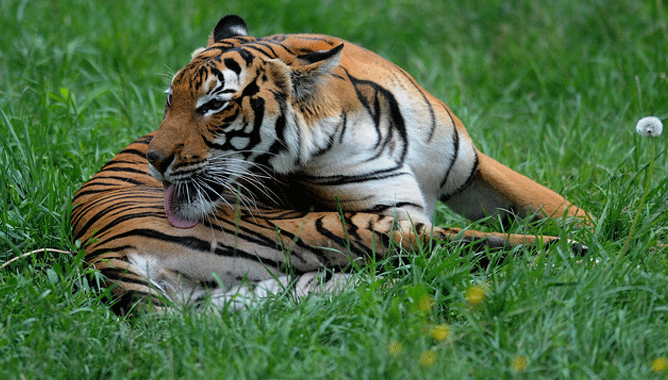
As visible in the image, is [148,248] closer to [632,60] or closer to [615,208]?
[615,208]

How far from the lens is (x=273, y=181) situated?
3436 millimetres

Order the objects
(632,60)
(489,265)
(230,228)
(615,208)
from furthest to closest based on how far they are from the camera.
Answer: (632,60), (615,208), (230,228), (489,265)

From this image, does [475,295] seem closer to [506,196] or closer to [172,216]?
[506,196]

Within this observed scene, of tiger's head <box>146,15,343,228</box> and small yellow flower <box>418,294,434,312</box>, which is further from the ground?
tiger's head <box>146,15,343,228</box>

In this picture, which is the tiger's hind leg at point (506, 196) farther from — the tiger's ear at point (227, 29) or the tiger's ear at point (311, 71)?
the tiger's ear at point (227, 29)

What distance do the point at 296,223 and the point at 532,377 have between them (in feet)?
4.21

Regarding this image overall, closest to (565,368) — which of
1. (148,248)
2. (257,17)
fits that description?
(148,248)

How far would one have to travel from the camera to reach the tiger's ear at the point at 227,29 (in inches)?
141

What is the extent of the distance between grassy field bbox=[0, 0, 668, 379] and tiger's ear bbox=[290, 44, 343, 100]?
79 cm

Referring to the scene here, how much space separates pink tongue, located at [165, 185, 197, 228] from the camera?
316 centimetres

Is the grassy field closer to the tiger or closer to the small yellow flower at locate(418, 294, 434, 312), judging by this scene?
the small yellow flower at locate(418, 294, 434, 312)

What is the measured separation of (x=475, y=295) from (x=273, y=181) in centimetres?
118

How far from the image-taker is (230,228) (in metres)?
3.20

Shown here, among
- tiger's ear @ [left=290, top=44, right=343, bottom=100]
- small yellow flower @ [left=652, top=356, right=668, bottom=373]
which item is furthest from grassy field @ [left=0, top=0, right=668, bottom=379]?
tiger's ear @ [left=290, top=44, right=343, bottom=100]
